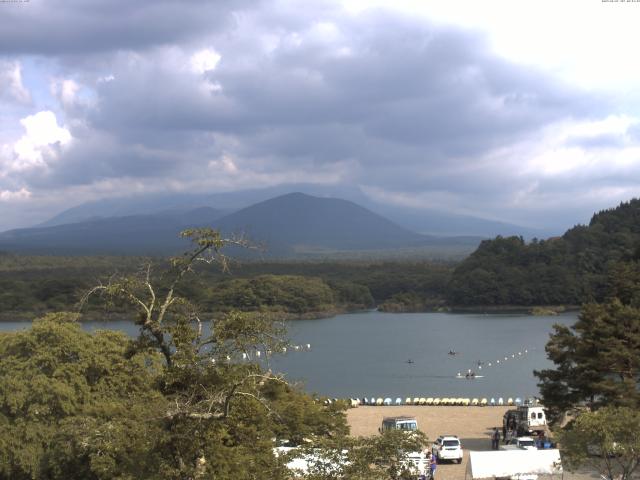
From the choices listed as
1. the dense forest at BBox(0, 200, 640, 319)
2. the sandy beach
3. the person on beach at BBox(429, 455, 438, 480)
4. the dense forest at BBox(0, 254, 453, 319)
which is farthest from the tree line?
the dense forest at BBox(0, 200, 640, 319)

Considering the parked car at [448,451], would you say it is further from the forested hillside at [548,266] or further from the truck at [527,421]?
the forested hillside at [548,266]

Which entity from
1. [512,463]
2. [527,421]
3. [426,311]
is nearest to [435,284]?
[426,311]

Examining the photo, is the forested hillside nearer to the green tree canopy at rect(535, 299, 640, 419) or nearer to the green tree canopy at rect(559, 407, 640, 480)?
the green tree canopy at rect(535, 299, 640, 419)

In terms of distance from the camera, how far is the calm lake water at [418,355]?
39.1 m

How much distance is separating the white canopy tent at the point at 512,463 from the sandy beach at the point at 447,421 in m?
1.91

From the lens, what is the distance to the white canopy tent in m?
14.5

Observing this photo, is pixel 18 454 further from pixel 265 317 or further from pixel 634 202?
pixel 634 202

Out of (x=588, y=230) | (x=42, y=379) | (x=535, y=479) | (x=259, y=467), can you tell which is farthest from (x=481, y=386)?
(x=588, y=230)

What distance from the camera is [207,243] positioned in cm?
769

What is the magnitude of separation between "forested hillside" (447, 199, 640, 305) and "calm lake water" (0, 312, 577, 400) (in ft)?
21.4

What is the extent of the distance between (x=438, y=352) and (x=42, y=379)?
40637 millimetres

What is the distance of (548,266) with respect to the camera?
89.2m

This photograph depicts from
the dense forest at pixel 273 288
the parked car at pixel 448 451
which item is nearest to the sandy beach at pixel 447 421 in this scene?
the parked car at pixel 448 451

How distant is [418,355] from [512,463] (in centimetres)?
3747
